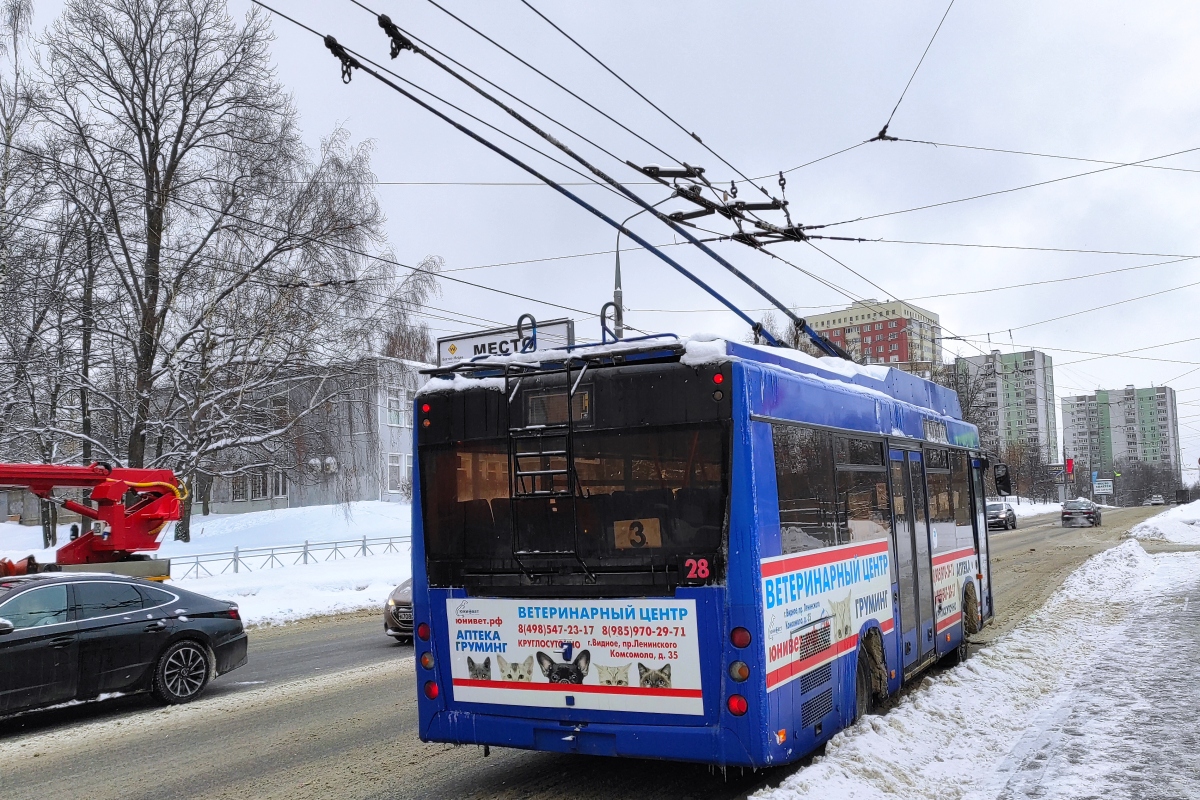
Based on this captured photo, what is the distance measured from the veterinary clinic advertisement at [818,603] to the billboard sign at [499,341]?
2.66 m

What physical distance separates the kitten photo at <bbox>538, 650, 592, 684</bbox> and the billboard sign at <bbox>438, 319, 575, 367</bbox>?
7.14ft

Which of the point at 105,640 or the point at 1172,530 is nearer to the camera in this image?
the point at 105,640

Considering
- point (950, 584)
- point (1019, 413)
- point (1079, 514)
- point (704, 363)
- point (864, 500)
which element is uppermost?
point (1019, 413)

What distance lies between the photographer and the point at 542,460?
635 centimetres

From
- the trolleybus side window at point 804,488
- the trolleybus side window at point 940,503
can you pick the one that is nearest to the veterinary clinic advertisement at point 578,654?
the trolleybus side window at point 804,488

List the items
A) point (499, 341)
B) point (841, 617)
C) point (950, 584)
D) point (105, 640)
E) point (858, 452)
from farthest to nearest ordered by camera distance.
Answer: point (499, 341) → point (950, 584) → point (105, 640) → point (858, 452) → point (841, 617)

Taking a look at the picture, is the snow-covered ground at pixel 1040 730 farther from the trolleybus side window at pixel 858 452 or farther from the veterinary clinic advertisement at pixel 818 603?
→ the trolleybus side window at pixel 858 452

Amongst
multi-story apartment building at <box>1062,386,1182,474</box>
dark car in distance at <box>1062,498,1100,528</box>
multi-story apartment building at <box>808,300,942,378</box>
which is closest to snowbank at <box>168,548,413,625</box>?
dark car in distance at <box>1062,498,1100,528</box>

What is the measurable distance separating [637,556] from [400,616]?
359 inches

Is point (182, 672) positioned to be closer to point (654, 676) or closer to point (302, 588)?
point (654, 676)

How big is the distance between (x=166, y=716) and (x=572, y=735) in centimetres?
550

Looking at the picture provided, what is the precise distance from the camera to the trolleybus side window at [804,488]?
6.26m

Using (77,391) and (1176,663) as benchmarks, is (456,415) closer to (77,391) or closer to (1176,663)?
(1176,663)

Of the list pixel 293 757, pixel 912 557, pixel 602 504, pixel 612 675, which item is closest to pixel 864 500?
pixel 912 557
